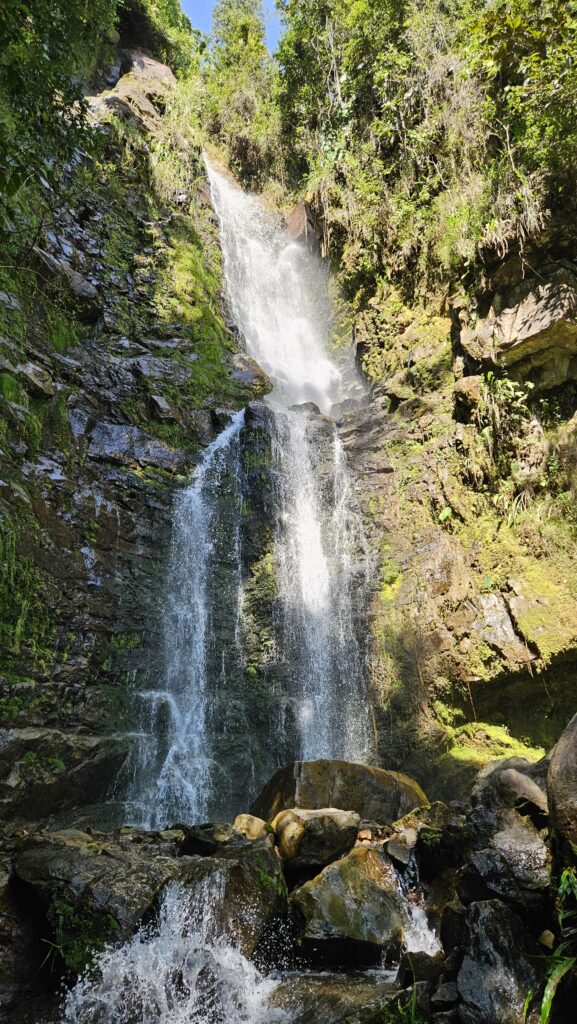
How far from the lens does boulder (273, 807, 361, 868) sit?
4.87 m

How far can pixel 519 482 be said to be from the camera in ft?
28.2

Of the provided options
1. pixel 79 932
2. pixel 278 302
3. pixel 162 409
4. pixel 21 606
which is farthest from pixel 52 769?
pixel 278 302

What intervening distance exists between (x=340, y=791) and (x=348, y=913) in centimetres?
168

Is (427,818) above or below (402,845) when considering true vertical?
above

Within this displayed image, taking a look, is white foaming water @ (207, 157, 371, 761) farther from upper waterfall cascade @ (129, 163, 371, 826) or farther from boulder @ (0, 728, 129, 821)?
boulder @ (0, 728, 129, 821)

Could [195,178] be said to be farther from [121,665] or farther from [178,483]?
[121,665]

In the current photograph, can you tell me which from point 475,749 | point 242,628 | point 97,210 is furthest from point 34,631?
point 97,210

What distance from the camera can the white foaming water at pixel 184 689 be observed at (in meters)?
7.56

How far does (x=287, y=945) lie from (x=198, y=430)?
8728 millimetres

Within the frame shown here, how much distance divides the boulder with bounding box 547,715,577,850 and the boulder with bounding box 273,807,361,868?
8.10 feet

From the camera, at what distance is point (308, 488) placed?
10.9m

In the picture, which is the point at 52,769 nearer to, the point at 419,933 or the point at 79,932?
the point at 79,932

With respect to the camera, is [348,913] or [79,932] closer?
[79,932]

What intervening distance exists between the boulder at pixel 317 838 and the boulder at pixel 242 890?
0.82 ft
